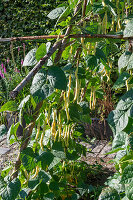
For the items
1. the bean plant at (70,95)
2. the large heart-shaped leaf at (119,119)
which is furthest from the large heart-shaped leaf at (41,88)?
the large heart-shaped leaf at (119,119)

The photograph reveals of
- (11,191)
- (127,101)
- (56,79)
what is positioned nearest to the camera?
(56,79)

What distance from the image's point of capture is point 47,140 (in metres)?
1.47

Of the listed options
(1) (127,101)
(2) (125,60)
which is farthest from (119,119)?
(2) (125,60)

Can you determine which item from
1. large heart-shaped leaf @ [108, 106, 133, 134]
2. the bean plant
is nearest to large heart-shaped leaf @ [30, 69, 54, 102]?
the bean plant

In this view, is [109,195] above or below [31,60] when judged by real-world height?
below

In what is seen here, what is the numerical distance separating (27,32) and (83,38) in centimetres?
435

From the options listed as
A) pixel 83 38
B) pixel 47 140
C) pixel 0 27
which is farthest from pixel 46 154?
pixel 0 27

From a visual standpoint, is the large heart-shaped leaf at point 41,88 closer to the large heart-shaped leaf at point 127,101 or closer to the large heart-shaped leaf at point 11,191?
the large heart-shaped leaf at point 127,101

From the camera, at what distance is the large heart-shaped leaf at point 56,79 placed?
98 centimetres

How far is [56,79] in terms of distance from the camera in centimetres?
98

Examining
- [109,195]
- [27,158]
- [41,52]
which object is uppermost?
[41,52]

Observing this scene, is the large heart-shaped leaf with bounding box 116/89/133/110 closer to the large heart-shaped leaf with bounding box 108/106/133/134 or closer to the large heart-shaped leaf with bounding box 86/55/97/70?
the large heart-shaped leaf with bounding box 108/106/133/134

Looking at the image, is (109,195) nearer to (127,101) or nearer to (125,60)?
(127,101)

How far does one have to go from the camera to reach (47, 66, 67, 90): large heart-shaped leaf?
0.98 meters
